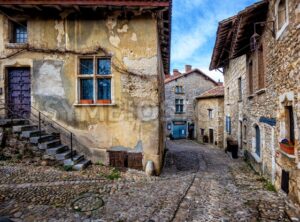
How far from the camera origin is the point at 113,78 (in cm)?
720

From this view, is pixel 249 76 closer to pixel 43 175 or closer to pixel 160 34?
pixel 160 34

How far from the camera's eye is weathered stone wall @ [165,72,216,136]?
24.1 meters

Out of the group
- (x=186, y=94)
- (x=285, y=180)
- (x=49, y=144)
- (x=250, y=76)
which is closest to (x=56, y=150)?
(x=49, y=144)

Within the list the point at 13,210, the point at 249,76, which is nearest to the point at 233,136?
the point at 249,76

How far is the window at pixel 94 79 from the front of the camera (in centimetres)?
733

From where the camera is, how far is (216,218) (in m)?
4.21

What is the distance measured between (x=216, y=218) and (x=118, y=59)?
578 cm

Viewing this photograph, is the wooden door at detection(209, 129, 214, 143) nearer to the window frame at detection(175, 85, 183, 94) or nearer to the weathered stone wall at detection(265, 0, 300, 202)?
the window frame at detection(175, 85, 183, 94)

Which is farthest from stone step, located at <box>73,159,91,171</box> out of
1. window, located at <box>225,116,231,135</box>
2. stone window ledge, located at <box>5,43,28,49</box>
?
window, located at <box>225,116,231,135</box>

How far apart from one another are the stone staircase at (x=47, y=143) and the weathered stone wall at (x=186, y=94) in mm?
17896

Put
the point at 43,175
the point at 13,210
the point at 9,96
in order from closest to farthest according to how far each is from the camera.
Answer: the point at 13,210 → the point at 43,175 → the point at 9,96

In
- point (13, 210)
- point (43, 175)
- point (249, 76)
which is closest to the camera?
point (13, 210)

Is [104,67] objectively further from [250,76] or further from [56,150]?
[250,76]

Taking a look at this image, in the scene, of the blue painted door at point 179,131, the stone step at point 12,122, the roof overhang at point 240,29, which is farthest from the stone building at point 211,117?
the stone step at point 12,122
